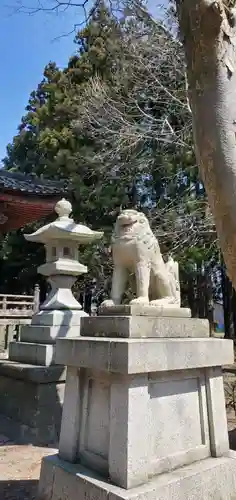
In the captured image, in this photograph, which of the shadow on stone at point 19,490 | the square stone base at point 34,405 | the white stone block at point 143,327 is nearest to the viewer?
the white stone block at point 143,327

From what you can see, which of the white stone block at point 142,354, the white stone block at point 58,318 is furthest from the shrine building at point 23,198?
the white stone block at point 142,354

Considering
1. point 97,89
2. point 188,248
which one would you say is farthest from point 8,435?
point 97,89

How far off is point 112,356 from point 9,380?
2.93 meters

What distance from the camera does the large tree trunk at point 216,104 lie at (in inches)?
81.6

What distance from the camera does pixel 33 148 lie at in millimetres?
20188

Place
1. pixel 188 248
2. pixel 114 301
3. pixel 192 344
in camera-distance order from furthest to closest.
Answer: pixel 188 248
pixel 114 301
pixel 192 344

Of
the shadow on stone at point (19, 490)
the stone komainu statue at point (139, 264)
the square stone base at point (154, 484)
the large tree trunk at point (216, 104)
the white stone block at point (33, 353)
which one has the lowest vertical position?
the shadow on stone at point (19, 490)

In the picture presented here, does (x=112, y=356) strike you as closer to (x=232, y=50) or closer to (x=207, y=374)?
(x=207, y=374)

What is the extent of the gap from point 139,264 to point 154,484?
5.14 feet

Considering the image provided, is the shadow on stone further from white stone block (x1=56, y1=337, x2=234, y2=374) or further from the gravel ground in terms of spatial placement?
white stone block (x1=56, y1=337, x2=234, y2=374)

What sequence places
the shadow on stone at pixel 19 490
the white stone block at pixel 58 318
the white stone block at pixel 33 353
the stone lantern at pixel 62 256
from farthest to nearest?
the stone lantern at pixel 62 256, the white stone block at pixel 58 318, the white stone block at pixel 33 353, the shadow on stone at pixel 19 490

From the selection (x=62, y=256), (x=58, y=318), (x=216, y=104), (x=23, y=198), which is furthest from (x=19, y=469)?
(x=23, y=198)

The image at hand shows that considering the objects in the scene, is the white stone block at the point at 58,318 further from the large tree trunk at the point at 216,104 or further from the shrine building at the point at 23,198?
the large tree trunk at the point at 216,104

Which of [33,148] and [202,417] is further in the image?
[33,148]
